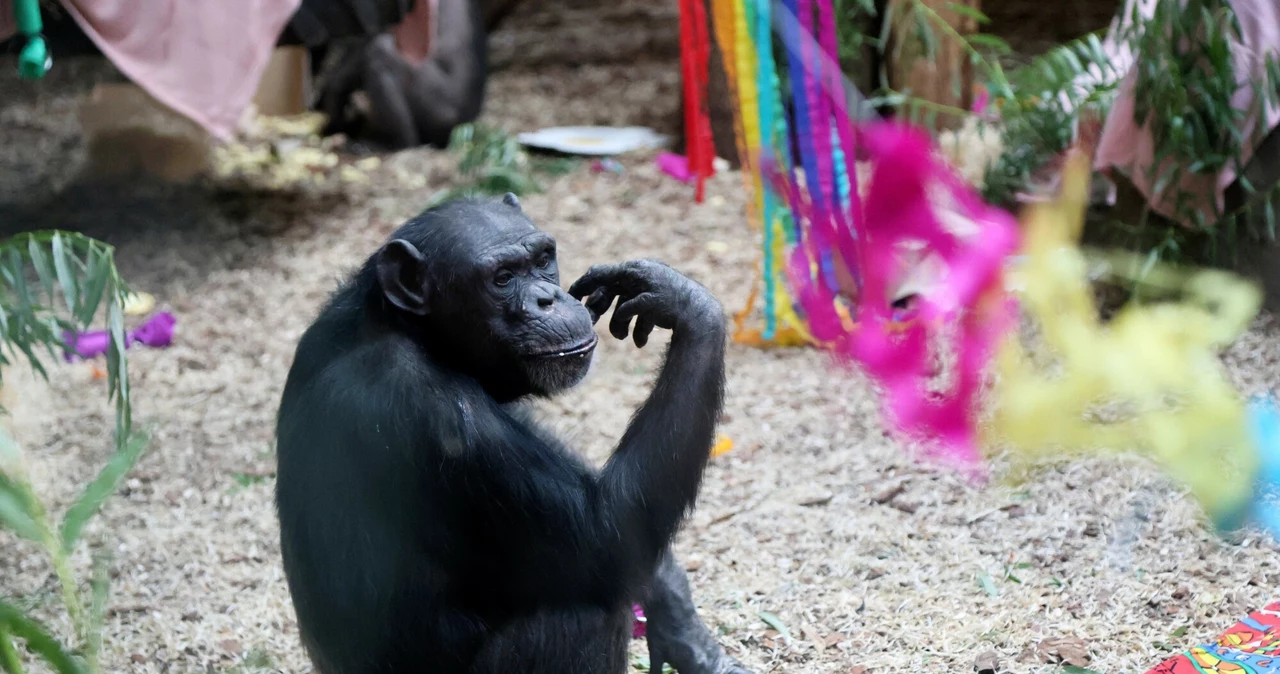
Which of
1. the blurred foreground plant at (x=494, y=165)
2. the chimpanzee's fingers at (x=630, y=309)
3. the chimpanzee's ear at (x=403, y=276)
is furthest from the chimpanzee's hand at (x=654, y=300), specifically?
the blurred foreground plant at (x=494, y=165)

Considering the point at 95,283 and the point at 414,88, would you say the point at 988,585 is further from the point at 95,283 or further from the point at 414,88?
the point at 414,88

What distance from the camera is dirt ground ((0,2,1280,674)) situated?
277 cm

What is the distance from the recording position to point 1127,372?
379cm

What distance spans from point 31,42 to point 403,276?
6.03 feet

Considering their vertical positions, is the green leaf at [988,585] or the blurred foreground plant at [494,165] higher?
the green leaf at [988,585]

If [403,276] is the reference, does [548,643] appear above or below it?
below

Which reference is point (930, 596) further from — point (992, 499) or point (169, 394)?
point (169, 394)

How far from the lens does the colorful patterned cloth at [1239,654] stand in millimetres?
2295

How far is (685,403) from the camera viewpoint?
216cm

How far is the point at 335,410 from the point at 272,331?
2736 mm

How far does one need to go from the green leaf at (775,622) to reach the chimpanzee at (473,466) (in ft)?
2.05

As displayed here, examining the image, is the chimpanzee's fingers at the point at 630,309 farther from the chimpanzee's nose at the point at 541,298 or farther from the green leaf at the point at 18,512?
the green leaf at the point at 18,512

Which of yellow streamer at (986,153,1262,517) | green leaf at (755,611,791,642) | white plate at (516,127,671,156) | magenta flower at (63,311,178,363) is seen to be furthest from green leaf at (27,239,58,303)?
white plate at (516,127,671,156)

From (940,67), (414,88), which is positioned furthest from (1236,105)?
(414,88)
